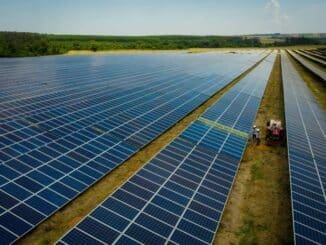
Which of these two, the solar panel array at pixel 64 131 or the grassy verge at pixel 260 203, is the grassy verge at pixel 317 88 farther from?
the grassy verge at pixel 260 203

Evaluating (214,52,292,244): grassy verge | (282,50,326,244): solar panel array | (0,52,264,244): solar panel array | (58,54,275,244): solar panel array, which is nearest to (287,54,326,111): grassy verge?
(282,50,326,244): solar panel array

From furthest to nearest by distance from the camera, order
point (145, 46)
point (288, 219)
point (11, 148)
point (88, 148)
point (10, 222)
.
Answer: point (145, 46), point (88, 148), point (11, 148), point (288, 219), point (10, 222)

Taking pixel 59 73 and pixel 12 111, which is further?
pixel 59 73

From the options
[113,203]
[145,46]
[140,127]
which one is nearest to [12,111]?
[140,127]

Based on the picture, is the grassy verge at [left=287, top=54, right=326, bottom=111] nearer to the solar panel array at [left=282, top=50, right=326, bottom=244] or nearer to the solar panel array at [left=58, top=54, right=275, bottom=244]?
the solar panel array at [left=282, top=50, right=326, bottom=244]

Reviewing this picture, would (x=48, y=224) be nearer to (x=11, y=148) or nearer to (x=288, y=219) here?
(x=11, y=148)

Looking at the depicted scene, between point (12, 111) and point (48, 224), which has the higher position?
point (12, 111)
